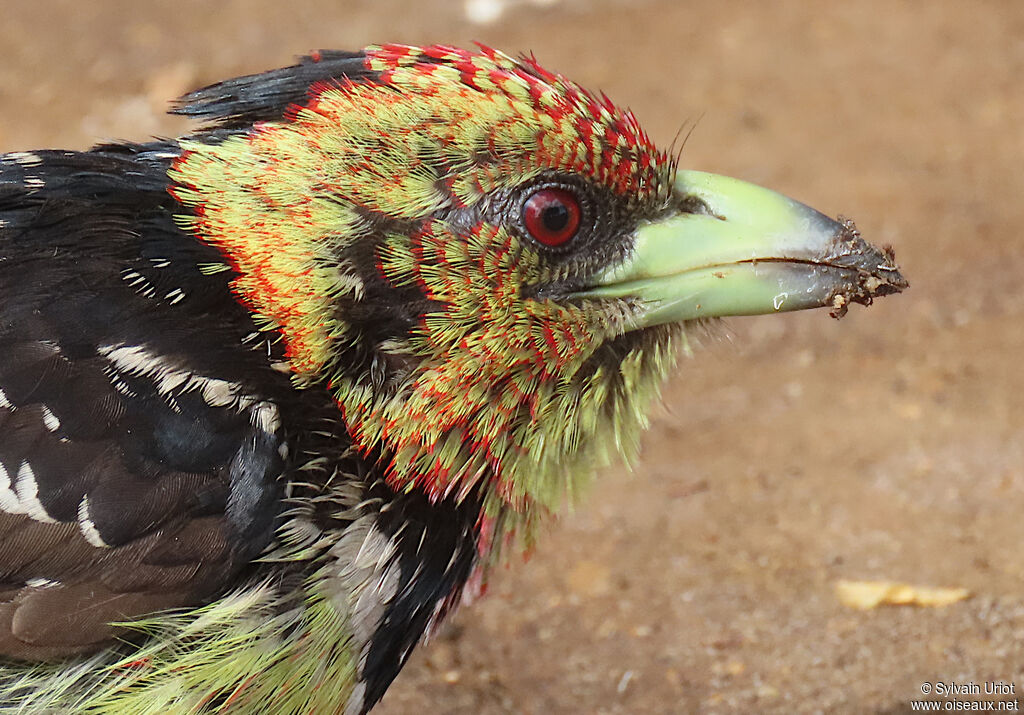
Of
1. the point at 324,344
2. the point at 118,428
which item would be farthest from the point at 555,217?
the point at 118,428

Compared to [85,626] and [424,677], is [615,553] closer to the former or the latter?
[424,677]

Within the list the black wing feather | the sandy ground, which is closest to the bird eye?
the sandy ground

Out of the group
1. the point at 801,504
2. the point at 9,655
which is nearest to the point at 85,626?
the point at 9,655

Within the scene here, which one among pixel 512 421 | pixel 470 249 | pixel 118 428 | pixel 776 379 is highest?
pixel 470 249

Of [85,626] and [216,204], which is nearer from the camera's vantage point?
[85,626]

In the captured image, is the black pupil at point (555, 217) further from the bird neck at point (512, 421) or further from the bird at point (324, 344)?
the bird neck at point (512, 421)

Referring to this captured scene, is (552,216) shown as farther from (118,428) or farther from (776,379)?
(776,379)

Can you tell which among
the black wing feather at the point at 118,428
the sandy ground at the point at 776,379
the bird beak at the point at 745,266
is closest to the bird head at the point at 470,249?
the bird beak at the point at 745,266
